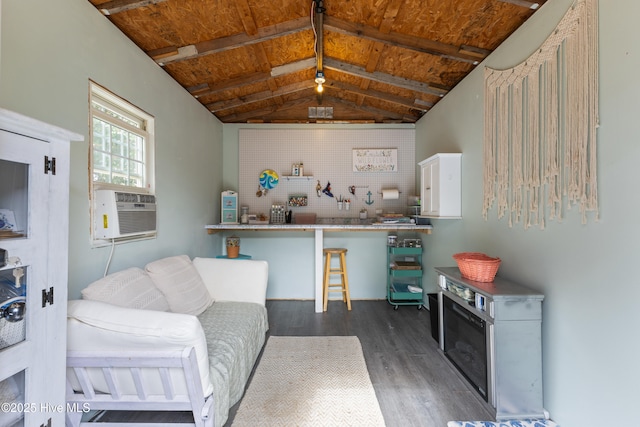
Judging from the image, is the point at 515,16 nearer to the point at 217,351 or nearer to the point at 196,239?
the point at 217,351

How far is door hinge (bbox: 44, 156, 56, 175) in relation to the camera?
117 centimetres

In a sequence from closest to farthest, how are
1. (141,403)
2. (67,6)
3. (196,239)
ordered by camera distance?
(141,403) < (67,6) < (196,239)

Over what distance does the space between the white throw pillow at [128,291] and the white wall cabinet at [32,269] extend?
1.76 feet

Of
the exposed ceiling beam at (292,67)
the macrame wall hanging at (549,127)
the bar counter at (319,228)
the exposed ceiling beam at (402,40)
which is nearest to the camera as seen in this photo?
the macrame wall hanging at (549,127)

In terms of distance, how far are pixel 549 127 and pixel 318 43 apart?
6.91 feet

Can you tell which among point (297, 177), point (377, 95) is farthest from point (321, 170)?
point (377, 95)

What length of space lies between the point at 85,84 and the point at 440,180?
3.13m

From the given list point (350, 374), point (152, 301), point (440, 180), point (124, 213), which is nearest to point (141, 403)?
point (152, 301)

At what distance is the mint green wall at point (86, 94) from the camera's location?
4.89 feet

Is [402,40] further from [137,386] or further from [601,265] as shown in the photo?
[137,386]

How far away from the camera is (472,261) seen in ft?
7.33

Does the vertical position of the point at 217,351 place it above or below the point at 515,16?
below

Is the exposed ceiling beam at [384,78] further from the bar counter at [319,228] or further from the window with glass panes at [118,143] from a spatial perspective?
the window with glass panes at [118,143]

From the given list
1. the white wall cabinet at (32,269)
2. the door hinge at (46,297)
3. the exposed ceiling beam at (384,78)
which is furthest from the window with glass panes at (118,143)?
the exposed ceiling beam at (384,78)
